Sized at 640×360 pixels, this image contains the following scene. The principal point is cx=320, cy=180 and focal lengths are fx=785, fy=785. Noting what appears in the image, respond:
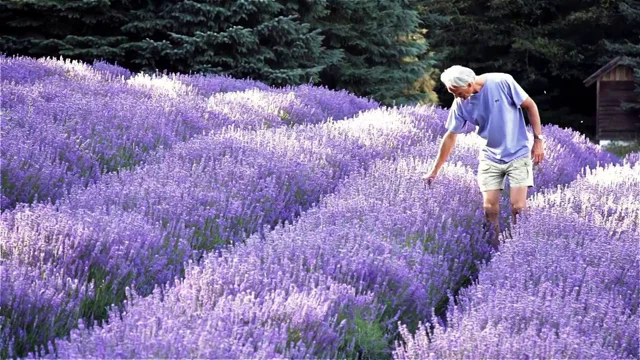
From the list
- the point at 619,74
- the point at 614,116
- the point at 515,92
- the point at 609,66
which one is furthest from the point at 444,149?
the point at 614,116

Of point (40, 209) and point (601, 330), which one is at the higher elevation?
point (40, 209)

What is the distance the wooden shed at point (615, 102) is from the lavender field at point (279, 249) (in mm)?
16011

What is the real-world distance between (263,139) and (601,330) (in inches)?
147

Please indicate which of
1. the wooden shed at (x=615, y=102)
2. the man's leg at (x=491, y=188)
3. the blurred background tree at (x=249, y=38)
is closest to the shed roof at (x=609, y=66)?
the wooden shed at (x=615, y=102)

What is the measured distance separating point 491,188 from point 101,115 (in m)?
3.25

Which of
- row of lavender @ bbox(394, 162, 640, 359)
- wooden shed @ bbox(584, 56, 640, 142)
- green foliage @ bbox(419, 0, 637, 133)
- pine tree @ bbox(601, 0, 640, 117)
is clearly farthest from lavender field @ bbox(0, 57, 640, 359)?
green foliage @ bbox(419, 0, 637, 133)

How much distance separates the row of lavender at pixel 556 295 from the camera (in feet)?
8.70

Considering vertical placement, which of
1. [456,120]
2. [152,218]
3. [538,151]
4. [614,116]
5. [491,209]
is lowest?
[614,116]

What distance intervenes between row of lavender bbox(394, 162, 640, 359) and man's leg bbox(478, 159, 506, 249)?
237 mm

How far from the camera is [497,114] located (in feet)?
16.6

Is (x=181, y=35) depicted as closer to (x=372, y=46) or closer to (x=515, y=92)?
(x=372, y=46)

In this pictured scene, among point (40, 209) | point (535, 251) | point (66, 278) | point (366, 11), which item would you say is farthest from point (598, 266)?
point (366, 11)

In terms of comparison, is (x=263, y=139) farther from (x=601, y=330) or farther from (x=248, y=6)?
(x=248, y=6)

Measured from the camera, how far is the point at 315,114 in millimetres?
8992
